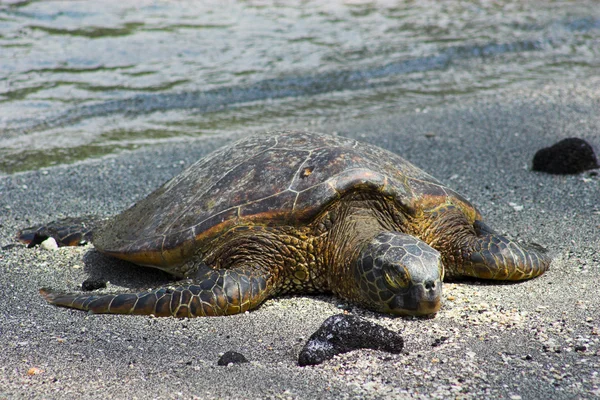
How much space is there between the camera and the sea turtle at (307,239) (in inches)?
143

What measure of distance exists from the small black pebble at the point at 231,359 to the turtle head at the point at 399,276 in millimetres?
919

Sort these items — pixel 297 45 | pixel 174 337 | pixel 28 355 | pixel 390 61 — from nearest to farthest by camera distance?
pixel 28 355 < pixel 174 337 < pixel 390 61 < pixel 297 45

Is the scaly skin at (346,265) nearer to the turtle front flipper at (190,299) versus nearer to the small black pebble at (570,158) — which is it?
the turtle front flipper at (190,299)

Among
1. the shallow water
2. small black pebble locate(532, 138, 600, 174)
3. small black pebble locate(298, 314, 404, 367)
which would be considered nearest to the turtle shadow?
small black pebble locate(298, 314, 404, 367)

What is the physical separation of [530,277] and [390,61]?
8.06m

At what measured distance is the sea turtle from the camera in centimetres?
362

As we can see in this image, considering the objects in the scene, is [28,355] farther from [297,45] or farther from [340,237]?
[297,45]

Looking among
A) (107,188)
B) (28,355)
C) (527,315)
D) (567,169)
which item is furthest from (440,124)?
(28,355)

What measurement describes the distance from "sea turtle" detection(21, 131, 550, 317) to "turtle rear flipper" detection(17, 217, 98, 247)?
0.50m

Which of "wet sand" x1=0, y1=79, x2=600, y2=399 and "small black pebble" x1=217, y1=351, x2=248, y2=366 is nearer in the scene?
"wet sand" x1=0, y1=79, x2=600, y2=399

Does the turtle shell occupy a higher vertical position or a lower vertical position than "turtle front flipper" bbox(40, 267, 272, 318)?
higher

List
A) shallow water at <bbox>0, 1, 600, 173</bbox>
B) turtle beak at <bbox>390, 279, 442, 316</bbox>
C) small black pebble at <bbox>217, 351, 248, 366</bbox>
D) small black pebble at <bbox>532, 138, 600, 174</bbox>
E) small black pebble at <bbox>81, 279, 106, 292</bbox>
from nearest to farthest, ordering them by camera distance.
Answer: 1. small black pebble at <bbox>217, 351, 248, 366</bbox>
2. turtle beak at <bbox>390, 279, 442, 316</bbox>
3. small black pebble at <bbox>81, 279, 106, 292</bbox>
4. small black pebble at <bbox>532, 138, 600, 174</bbox>
5. shallow water at <bbox>0, 1, 600, 173</bbox>

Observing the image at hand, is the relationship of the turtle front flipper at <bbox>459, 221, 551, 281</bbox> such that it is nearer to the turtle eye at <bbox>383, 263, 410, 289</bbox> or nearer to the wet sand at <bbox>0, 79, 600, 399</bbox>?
the wet sand at <bbox>0, 79, 600, 399</bbox>

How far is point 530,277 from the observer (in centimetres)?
412
